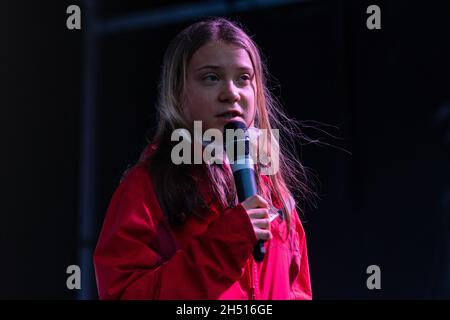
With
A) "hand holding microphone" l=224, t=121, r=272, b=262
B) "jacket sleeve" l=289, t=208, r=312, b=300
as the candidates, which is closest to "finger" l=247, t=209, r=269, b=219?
"hand holding microphone" l=224, t=121, r=272, b=262

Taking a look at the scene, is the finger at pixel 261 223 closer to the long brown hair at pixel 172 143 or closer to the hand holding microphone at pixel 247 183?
the hand holding microphone at pixel 247 183

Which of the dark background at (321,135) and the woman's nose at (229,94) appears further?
the dark background at (321,135)

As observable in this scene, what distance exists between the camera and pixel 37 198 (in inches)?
75.0

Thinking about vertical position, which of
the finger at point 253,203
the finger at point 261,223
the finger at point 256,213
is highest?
the finger at point 253,203

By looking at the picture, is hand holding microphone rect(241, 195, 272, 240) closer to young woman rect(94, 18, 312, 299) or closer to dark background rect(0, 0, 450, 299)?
young woman rect(94, 18, 312, 299)

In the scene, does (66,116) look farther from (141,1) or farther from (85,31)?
(141,1)

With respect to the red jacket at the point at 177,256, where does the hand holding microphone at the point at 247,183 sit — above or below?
above

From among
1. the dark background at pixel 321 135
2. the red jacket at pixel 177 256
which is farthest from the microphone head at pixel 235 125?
the dark background at pixel 321 135

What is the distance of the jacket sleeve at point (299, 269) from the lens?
1097mm

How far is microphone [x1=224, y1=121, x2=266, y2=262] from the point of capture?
3.04 ft
